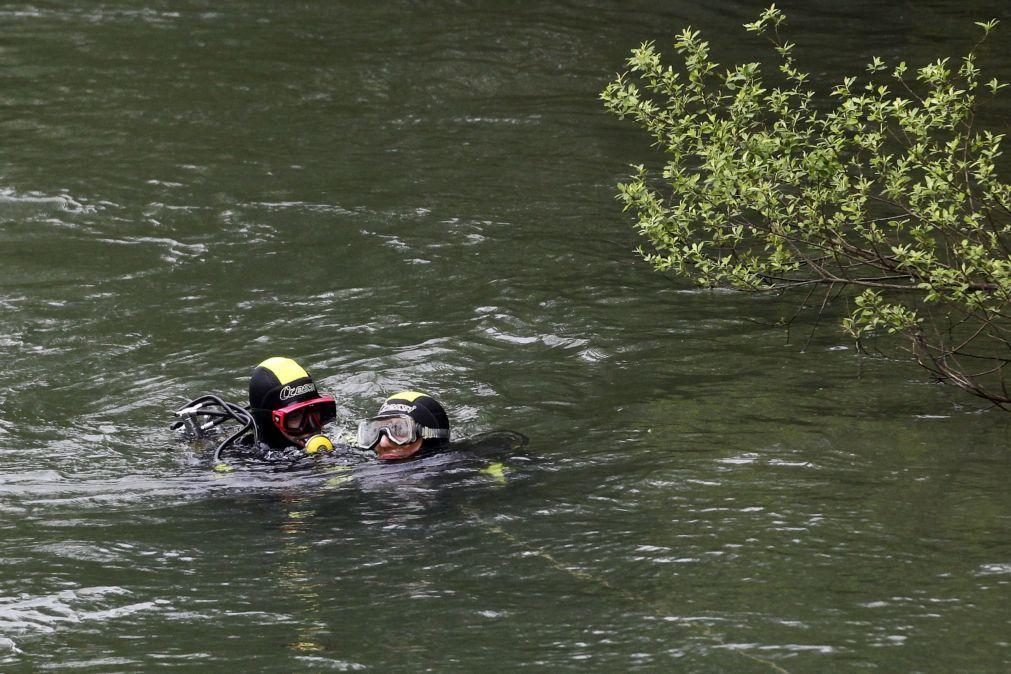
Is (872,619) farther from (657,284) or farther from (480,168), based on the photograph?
(480,168)

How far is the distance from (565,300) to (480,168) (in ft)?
12.4

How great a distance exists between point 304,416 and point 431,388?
5.76 feet

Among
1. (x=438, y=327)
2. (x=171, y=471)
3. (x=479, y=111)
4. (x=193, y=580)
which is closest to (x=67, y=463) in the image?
(x=171, y=471)

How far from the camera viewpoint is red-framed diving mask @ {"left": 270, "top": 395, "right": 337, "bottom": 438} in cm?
871

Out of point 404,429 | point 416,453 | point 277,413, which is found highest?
point 277,413

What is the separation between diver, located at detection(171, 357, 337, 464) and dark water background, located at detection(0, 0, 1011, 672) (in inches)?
10.4

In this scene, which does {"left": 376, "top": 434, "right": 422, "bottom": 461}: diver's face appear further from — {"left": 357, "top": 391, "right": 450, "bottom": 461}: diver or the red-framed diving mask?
the red-framed diving mask

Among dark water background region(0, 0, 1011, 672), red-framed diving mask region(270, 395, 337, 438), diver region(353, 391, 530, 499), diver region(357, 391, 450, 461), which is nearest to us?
dark water background region(0, 0, 1011, 672)

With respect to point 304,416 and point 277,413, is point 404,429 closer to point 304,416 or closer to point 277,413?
point 304,416

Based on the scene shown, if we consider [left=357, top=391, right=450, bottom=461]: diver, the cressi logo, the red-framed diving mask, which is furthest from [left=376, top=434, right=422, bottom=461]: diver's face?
the cressi logo

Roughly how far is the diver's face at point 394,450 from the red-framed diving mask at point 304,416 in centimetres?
46

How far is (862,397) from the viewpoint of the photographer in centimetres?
955

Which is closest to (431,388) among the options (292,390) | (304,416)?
(304,416)

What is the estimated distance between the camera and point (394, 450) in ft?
28.2
